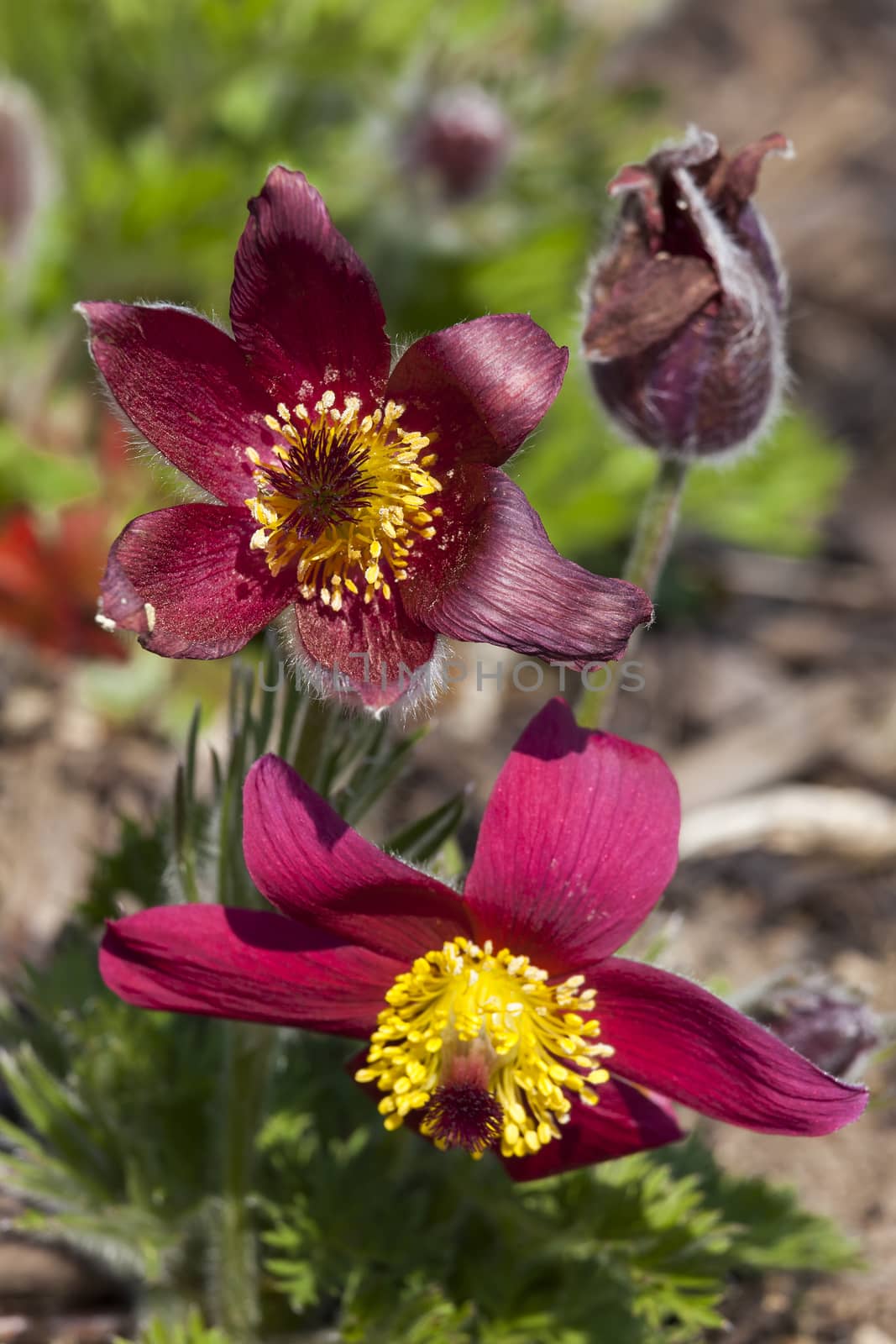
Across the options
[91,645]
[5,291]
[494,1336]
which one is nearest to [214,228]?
[5,291]

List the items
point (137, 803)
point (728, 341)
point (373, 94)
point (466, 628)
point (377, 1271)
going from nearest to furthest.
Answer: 1. point (466, 628)
2. point (728, 341)
3. point (377, 1271)
4. point (137, 803)
5. point (373, 94)

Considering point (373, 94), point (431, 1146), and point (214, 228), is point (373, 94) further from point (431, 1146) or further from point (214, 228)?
point (431, 1146)

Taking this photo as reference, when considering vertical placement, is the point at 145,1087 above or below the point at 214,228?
below

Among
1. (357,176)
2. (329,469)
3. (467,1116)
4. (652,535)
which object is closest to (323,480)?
(329,469)

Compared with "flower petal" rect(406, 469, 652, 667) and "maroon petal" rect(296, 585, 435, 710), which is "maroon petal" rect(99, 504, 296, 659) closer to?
"maroon petal" rect(296, 585, 435, 710)

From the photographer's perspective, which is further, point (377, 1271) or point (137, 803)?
point (137, 803)

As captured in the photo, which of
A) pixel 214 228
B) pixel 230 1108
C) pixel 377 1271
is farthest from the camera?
pixel 214 228

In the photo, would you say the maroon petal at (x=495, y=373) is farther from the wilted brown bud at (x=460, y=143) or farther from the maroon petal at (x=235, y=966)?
the wilted brown bud at (x=460, y=143)

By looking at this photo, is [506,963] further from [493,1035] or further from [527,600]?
[527,600]
